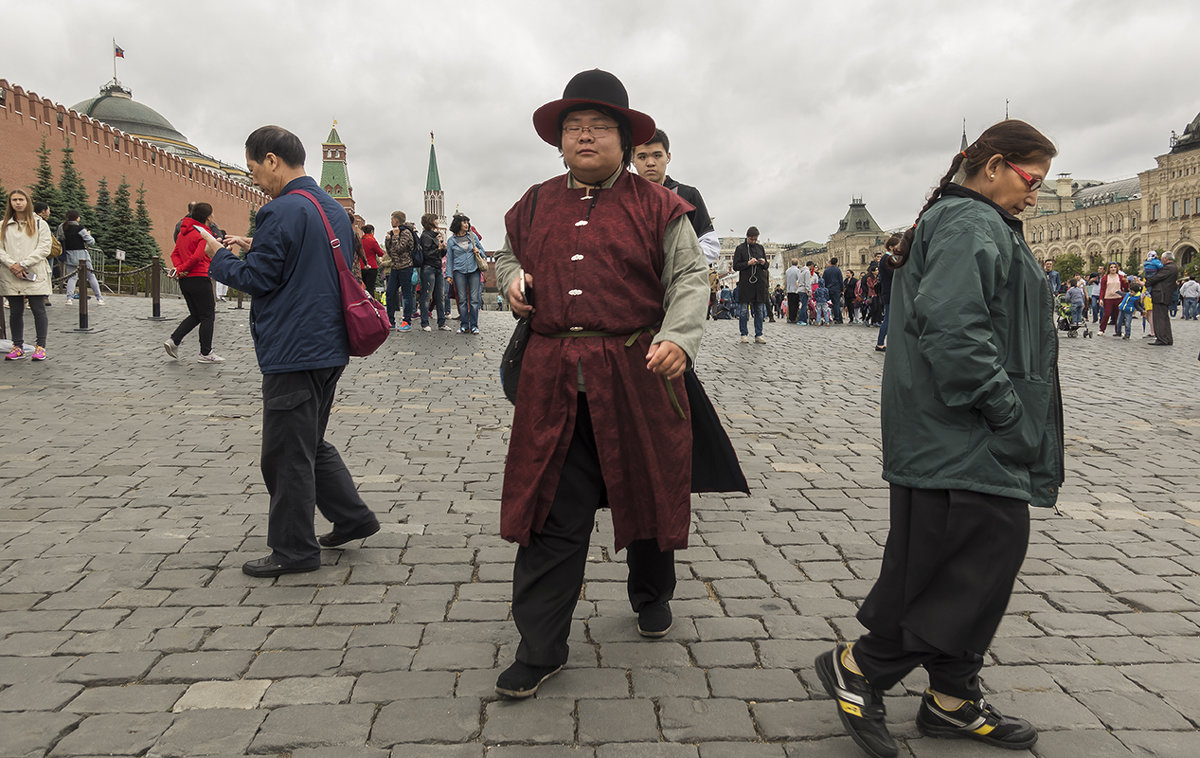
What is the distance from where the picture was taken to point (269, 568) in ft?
12.9

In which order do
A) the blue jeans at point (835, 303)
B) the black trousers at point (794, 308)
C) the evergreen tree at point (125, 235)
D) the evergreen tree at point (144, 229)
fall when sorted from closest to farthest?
1. the blue jeans at point (835, 303)
2. the black trousers at point (794, 308)
3. the evergreen tree at point (125, 235)
4. the evergreen tree at point (144, 229)

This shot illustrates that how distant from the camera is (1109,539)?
4602 millimetres

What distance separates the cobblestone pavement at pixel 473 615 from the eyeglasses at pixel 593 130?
179 cm

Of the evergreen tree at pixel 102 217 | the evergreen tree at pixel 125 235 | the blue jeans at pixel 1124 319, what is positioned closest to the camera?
the blue jeans at pixel 1124 319

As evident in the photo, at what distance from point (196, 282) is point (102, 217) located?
41951mm

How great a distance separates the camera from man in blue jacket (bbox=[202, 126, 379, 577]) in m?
3.86

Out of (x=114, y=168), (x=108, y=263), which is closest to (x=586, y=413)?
(x=108, y=263)

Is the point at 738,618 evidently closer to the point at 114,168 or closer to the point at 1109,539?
the point at 1109,539

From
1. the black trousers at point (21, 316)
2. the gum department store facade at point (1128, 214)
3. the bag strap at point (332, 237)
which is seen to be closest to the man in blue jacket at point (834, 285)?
the black trousers at point (21, 316)

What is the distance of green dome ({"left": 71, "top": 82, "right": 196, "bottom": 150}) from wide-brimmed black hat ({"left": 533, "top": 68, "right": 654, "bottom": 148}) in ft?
317

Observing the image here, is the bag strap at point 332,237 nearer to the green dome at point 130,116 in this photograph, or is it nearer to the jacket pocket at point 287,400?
the jacket pocket at point 287,400

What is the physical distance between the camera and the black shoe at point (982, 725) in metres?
2.59

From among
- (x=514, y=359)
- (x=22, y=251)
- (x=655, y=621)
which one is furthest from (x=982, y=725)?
(x=22, y=251)

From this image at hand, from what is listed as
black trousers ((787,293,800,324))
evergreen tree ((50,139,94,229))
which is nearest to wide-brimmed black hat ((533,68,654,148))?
black trousers ((787,293,800,324))
